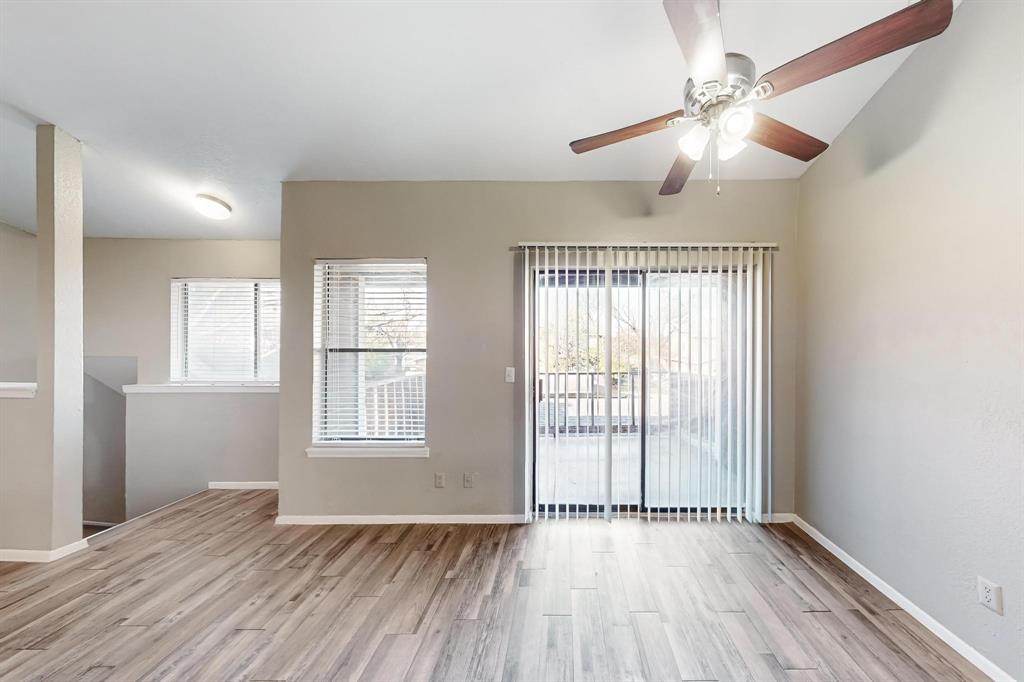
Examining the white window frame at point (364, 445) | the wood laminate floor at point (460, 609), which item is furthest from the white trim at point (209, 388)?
the wood laminate floor at point (460, 609)

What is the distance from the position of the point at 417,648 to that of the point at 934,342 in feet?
9.12

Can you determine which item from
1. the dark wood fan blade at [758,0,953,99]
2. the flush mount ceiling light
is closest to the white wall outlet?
the dark wood fan blade at [758,0,953,99]

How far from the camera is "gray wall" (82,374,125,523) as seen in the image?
476cm

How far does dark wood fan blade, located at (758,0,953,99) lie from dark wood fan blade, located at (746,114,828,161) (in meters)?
0.22

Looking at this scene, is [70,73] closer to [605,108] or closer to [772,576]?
[605,108]

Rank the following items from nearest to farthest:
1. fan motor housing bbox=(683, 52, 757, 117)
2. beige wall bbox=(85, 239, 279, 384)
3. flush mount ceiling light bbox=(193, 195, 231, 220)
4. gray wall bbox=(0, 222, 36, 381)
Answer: fan motor housing bbox=(683, 52, 757, 117) < flush mount ceiling light bbox=(193, 195, 231, 220) < gray wall bbox=(0, 222, 36, 381) < beige wall bbox=(85, 239, 279, 384)

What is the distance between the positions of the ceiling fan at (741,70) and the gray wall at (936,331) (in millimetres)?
671

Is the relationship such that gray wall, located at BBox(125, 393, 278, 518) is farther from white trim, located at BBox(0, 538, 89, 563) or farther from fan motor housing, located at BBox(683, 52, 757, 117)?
fan motor housing, located at BBox(683, 52, 757, 117)

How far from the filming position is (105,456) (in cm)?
480

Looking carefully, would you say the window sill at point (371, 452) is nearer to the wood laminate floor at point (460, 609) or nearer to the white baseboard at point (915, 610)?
the wood laminate floor at point (460, 609)

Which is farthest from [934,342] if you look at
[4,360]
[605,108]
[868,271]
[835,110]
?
[4,360]

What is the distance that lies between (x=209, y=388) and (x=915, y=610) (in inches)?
211

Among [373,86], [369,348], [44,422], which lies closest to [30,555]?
[44,422]

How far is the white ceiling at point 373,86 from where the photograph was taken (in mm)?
2076
